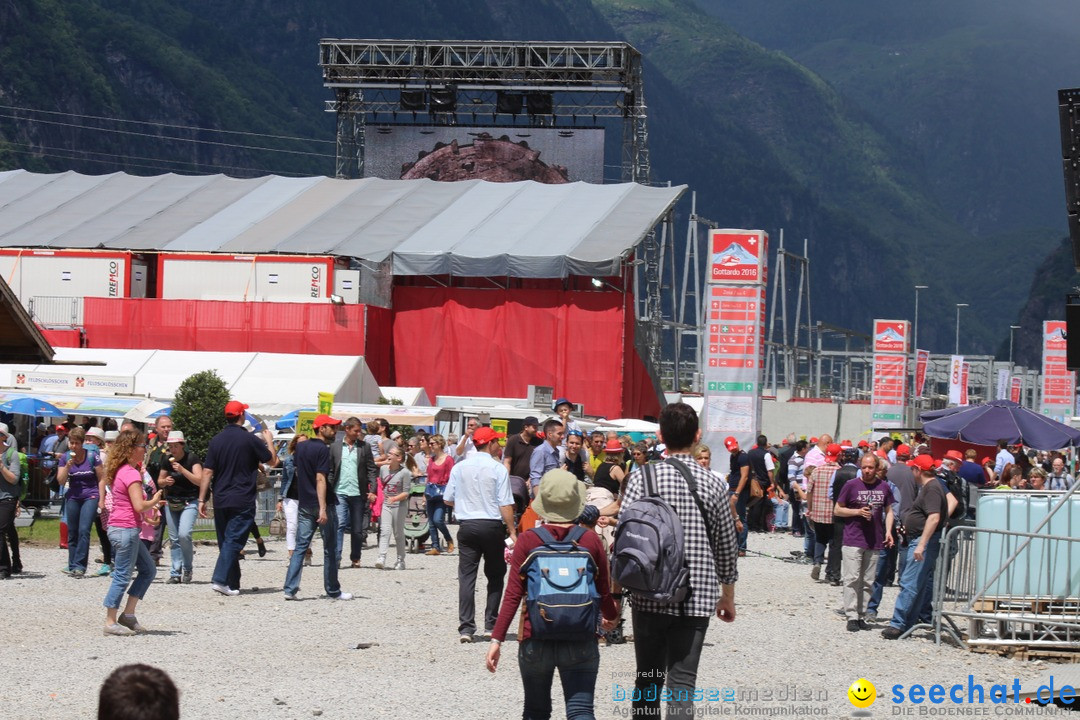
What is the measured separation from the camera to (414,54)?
71.9 meters

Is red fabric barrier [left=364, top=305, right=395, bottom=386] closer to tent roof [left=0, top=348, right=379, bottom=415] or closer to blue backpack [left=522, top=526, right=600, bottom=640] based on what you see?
tent roof [left=0, top=348, right=379, bottom=415]

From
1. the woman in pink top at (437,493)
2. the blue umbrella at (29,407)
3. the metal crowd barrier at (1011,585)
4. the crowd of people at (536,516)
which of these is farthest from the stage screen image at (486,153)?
the metal crowd barrier at (1011,585)

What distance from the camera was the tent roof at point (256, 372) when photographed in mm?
40031

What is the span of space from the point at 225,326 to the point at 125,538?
3816 cm

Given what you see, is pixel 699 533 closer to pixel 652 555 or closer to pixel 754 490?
pixel 652 555

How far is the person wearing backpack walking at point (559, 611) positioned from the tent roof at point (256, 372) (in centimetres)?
3171

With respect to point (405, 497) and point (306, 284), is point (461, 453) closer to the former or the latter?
point (405, 497)

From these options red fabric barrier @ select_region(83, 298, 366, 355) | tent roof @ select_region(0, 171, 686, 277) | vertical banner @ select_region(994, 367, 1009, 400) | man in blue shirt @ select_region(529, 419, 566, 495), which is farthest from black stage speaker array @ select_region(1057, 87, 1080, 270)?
vertical banner @ select_region(994, 367, 1009, 400)

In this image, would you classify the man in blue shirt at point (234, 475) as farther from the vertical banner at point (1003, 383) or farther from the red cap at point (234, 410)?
the vertical banner at point (1003, 383)

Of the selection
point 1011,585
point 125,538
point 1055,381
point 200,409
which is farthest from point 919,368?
point 125,538

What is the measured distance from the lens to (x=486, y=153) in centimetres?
7119

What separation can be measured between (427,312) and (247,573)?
113 feet

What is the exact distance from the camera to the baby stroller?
69.5ft

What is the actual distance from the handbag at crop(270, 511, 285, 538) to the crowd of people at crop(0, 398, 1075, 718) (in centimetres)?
195
